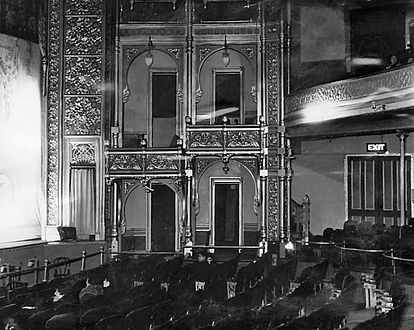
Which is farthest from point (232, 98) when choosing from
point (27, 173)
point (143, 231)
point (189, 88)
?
point (27, 173)

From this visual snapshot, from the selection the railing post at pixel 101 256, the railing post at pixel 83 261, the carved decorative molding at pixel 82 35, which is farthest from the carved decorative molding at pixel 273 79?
the railing post at pixel 83 261

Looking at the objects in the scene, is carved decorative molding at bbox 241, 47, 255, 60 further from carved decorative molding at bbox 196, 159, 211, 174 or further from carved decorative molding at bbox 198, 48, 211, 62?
carved decorative molding at bbox 196, 159, 211, 174

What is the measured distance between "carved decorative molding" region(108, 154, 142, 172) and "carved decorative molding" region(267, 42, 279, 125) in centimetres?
159

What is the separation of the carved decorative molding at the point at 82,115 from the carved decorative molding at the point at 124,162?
10.2 inches

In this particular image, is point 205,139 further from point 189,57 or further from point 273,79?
point 189,57

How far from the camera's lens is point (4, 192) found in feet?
16.4

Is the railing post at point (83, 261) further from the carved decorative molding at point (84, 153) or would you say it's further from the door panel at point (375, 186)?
the door panel at point (375, 186)

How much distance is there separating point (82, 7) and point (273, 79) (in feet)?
7.49

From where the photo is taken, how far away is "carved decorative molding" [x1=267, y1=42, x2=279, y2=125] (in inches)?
270

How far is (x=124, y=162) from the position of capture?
5.88 metres

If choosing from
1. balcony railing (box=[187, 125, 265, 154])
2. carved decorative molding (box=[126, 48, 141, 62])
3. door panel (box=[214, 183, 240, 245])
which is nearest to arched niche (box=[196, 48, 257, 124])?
balcony railing (box=[187, 125, 265, 154])

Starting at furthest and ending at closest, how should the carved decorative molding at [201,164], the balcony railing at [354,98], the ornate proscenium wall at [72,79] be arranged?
1. the balcony railing at [354,98]
2. the carved decorative molding at [201,164]
3. the ornate proscenium wall at [72,79]

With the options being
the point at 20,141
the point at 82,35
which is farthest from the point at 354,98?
the point at 20,141

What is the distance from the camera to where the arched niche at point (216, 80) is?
6.20 metres
